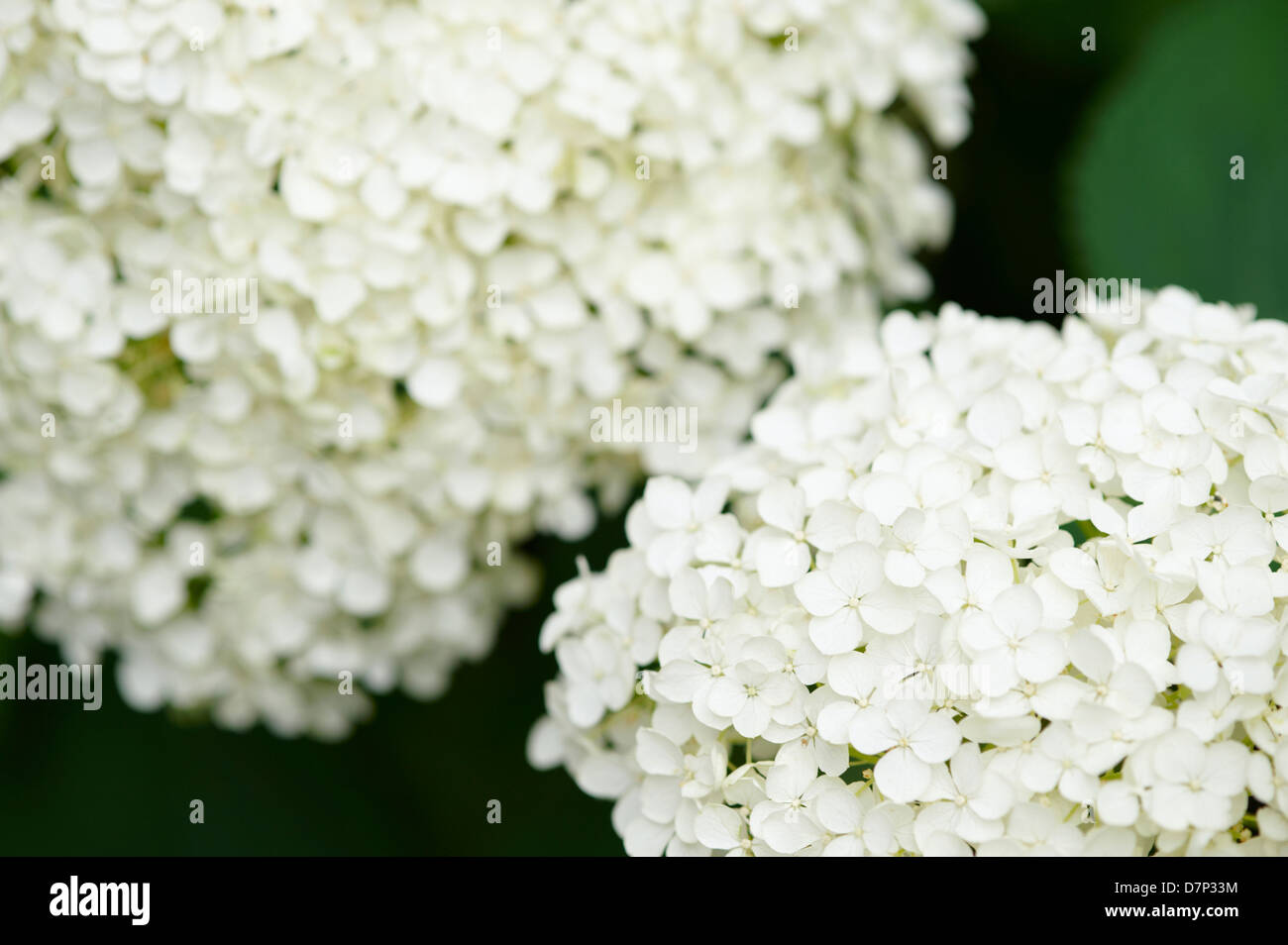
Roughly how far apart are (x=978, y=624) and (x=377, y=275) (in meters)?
0.64

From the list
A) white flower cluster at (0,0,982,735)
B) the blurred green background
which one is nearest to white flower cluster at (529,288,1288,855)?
white flower cluster at (0,0,982,735)

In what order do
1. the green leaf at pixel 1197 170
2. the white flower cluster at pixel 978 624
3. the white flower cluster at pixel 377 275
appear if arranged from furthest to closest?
1. the green leaf at pixel 1197 170
2. the white flower cluster at pixel 377 275
3. the white flower cluster at pixel 978 624

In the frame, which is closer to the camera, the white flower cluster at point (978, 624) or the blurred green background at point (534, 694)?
the white flower cluster at point (978, 624)

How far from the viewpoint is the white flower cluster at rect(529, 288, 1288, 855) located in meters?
0.83

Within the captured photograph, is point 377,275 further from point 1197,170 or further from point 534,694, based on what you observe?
point 1197,170

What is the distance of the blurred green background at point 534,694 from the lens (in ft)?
4.71

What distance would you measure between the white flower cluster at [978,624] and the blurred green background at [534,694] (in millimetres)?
463

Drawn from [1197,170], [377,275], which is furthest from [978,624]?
[1197,170]

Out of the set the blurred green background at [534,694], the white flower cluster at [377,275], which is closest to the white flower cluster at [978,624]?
the white flower cluster at [377,275]

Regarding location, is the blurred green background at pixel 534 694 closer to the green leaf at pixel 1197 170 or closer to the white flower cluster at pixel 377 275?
the green leaf at pixel 1197 170

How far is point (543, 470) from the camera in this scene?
1.31m
